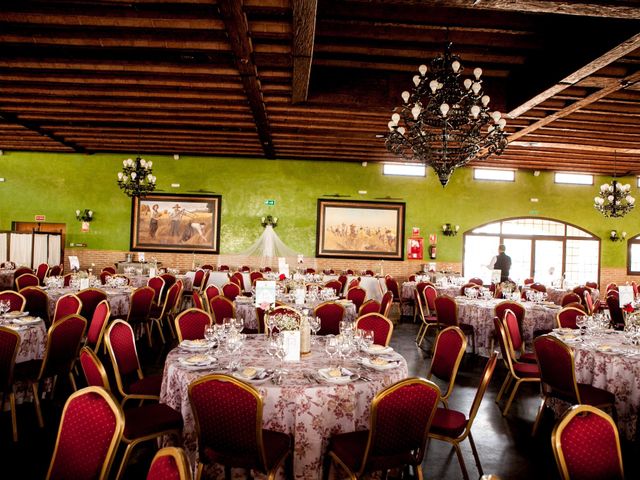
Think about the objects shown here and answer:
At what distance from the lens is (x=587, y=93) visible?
23.9 ft

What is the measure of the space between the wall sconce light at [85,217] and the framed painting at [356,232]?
6.79 m

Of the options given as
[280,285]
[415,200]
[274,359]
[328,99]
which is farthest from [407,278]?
[274,359]

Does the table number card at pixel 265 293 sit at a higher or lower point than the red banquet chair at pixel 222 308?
higher

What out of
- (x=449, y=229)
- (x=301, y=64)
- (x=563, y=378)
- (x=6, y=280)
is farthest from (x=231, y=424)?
(x=449, y=229)

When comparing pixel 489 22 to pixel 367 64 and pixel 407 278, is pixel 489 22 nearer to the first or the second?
pixel 367 64

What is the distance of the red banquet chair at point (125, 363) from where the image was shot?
11.6ft

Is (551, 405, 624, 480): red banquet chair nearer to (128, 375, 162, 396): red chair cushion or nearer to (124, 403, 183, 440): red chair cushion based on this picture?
(124, 403, 183, 440): red chair cushion

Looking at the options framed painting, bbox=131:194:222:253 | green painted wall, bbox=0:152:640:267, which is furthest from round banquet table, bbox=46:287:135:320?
green painted wall, bbox=0:152:640:267

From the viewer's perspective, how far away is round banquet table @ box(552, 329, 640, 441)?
402 centimetres

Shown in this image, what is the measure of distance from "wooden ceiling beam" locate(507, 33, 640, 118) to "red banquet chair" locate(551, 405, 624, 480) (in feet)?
14.7

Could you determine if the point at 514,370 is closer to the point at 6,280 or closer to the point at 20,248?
the point at 6,280

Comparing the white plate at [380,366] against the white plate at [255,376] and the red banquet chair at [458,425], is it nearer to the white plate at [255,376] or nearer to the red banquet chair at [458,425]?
the red banquet chair at [458,425]

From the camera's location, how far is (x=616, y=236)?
1458cm

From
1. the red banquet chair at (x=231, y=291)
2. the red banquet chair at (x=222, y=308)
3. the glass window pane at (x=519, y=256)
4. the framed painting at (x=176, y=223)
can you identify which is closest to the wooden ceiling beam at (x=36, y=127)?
the framed painting at (x=176, y=223)
